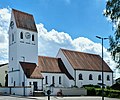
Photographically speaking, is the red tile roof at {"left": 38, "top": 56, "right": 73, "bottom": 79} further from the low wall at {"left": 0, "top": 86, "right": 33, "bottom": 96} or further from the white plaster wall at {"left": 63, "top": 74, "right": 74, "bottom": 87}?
the low wall at {"left": 0, "top": 86, "right": 33, "bottom": 96}

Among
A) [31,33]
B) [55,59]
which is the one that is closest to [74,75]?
[55,59]

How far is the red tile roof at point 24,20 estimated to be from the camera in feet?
194

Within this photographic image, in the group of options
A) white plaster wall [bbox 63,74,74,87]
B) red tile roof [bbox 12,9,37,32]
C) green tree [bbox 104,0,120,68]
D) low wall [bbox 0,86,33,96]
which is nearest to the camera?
green tree [bbox 104,0,120,68]

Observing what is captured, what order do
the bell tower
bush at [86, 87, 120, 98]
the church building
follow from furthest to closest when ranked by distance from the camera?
the bell tower, the church building, bush at [86, 87, 120, 98]

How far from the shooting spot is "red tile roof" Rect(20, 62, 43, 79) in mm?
54562

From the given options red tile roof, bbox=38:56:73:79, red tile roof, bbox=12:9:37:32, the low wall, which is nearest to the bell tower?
red tile roof, bbox=12:9:37:32

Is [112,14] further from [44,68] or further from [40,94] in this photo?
[44,68]

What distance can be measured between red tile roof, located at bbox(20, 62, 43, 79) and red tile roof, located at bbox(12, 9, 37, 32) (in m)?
8.31

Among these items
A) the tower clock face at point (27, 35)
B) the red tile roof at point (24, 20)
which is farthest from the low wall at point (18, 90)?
the red tile roof at point (24, 20)

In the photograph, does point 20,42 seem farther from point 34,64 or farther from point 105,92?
point 105,92

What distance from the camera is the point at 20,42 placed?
A: 5859 centimetres

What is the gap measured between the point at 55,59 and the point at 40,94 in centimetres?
1797

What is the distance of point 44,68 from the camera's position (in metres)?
60.5

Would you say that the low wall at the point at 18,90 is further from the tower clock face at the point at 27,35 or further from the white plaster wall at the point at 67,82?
the white plaster wall at the point at 67,82
